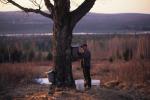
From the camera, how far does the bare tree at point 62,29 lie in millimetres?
17562

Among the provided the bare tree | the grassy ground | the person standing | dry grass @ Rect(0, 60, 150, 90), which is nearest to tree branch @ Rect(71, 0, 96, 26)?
the bare tree

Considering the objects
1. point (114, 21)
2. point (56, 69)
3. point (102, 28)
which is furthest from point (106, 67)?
point (114, 21)

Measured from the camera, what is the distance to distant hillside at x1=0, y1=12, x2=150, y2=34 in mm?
109125

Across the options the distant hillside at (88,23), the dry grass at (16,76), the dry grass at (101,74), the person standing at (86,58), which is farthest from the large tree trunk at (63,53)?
the distant hillside at (88,23)

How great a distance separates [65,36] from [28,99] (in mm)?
2750

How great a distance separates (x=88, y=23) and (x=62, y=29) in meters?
113

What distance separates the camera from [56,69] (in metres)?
17.9

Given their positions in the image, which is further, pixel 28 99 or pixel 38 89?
pixel 38 89

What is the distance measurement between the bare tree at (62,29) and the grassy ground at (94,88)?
2.81ft

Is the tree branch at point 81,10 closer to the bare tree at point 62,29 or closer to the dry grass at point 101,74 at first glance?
the bare tree at point 62,29

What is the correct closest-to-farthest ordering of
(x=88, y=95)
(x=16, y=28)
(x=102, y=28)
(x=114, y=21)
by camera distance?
(x=88, y=95)
(x=16, y=28)
(x=102, y=28)
(x=114, y=21)

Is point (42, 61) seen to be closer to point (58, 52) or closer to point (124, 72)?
point (124, 72)

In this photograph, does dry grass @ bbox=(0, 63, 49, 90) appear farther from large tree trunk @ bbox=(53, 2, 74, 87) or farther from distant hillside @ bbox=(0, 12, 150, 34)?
distant hillside @ bbox=(0, 12, 150, 34)

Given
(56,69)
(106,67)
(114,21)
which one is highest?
(56,69)
